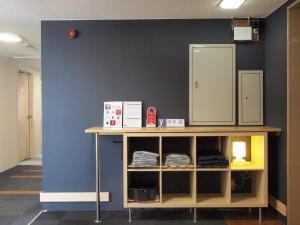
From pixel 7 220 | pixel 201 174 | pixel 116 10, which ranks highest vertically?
pixel 116 10

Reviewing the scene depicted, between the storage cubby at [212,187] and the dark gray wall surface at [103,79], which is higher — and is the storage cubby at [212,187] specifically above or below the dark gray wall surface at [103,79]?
below

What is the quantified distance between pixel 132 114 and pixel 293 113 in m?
1.79

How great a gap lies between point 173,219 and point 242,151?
3.78ft

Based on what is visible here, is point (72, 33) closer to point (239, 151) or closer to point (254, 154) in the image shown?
point (239, 151)

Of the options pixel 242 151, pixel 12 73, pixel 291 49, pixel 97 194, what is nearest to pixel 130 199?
pixel 97 194

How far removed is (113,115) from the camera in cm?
362

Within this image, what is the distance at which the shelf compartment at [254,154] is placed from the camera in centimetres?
326

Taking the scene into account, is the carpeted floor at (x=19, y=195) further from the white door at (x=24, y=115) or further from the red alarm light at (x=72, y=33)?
the red alarm light at (x=72, y=33)

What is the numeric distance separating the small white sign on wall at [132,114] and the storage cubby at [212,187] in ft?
3.31

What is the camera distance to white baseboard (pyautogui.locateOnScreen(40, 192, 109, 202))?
363cm

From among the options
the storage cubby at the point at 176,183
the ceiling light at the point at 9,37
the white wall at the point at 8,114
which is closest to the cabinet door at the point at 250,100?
the storage cubby at the point at 176,183

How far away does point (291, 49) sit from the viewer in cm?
300

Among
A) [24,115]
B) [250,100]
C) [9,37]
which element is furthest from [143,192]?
[24,115]

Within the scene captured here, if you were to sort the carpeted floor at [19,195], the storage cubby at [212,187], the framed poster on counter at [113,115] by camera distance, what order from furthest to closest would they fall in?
1. the framed poster on counter at [113,115]
2. the carpeted floor at [19,195]
3. the storage cubby at [212,187]
